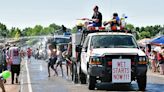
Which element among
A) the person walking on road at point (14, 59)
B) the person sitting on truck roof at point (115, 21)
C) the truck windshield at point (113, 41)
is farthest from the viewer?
the person walking on road at point (14, 59)

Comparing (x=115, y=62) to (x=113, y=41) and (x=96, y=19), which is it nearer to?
(x=113, y=41)

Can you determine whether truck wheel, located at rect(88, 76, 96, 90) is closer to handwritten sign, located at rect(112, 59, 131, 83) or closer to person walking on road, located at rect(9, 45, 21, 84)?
handwritten sign, located at rect(112, 59, 131, 83)

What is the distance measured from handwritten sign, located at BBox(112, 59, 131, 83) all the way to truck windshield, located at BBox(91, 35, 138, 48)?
4.02 ft

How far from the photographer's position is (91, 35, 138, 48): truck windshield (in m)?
19.6

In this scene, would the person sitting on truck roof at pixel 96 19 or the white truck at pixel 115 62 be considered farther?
the person sitting on truck roof at pixel 96 19

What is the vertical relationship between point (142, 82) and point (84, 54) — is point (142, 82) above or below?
below

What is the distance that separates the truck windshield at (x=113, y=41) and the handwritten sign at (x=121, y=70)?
1.22 metres

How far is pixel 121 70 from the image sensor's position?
18375mm

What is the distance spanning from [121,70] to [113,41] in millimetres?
1721

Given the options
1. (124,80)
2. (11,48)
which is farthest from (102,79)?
(11,48)

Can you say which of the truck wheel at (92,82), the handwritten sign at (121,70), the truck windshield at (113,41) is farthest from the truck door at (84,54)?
the handwritten sign at (121,70)

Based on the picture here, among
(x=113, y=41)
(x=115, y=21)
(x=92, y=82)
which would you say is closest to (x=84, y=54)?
(x=113, y=41)

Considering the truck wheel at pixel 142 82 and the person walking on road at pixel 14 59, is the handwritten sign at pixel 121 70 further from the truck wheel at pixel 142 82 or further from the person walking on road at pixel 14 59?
the person walking on road at pixel 14 59

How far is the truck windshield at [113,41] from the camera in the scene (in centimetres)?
1964
